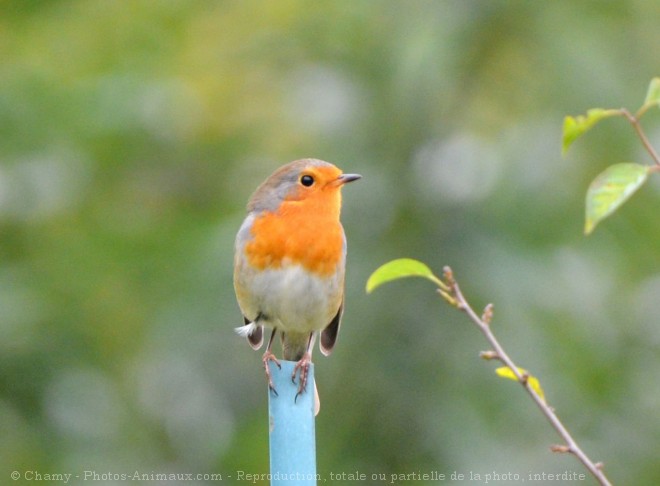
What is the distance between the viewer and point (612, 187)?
2113 mm

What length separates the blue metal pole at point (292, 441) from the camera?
109 inches

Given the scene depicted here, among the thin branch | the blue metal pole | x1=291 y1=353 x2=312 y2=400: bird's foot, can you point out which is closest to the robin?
x1=291 y1=353 x2=312 y2=400: bird's foot

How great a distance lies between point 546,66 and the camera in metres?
5.85

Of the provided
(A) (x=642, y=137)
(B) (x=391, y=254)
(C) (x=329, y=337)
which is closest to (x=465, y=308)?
(A) (x=642, y=137)

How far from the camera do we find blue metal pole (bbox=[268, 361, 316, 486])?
2.78 metres

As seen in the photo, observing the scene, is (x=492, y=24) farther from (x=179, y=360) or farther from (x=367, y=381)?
(x=179, y=360)

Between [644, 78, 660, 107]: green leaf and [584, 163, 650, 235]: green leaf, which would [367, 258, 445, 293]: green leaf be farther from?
[644, 78, 660, 107]: green leaf

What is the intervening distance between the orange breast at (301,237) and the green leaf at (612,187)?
1940 mm

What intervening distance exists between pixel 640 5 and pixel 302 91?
192 centimetres

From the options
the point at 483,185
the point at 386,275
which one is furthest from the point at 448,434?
the point at 386,275

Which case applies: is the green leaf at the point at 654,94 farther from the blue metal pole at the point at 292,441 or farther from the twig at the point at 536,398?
the blue metal pole at the point at 292,441

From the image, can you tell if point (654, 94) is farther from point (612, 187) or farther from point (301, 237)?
point (301, 237)

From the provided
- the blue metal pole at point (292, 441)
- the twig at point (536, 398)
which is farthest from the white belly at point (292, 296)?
the twig at point (536, 398)

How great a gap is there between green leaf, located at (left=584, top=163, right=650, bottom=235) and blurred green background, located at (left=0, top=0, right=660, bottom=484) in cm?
342
